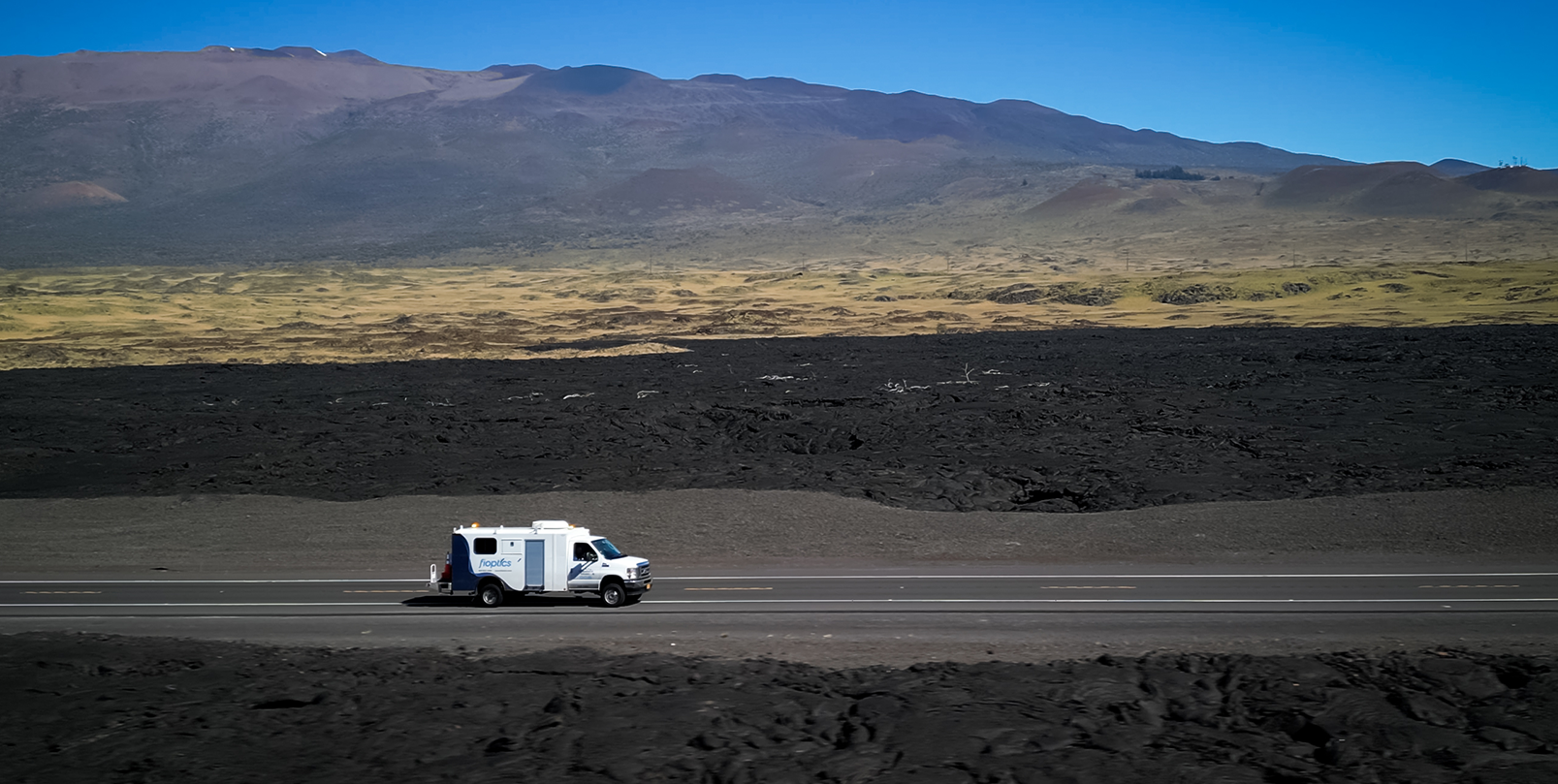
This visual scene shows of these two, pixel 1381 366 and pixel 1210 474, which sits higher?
pixel 1381 366

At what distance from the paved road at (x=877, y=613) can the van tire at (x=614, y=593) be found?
0.22 meters

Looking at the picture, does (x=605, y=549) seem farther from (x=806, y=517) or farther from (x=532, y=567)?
(x=806, y=517)

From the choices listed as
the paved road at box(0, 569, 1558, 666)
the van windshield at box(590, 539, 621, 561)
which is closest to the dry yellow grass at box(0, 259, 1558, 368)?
the paved road at box(0, 569, 1558, 666)

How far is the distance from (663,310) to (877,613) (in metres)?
91.5

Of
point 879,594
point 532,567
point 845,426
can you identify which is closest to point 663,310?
point 845,426

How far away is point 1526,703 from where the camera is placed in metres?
13.0

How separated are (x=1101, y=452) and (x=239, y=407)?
35007 mm

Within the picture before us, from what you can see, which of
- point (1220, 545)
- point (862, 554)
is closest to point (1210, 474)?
point (1220, 545)

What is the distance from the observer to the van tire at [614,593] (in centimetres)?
1966

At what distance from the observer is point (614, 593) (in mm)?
19688

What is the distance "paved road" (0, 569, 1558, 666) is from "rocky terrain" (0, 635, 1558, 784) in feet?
4.53

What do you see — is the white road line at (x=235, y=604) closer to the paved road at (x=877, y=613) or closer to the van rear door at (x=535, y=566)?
the paved road at (x=877, y=613)

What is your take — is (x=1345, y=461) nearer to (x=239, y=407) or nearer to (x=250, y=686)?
(x=250, y=686)

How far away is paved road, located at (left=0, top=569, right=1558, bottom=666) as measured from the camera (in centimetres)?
1653
